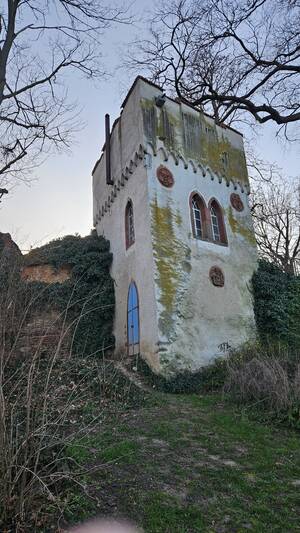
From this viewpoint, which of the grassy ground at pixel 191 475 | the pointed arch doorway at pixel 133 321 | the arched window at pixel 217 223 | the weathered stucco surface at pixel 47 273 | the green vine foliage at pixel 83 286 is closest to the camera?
the grassy ground at pixel 191 475

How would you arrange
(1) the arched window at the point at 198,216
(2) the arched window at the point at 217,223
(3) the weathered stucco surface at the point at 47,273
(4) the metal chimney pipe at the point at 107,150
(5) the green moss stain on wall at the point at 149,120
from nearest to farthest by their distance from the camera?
1. (5) the green moss stain on wall at the point at 149,120
2. (1) the arched window at the point at 198,216
3. (2) the arched window at the point at 217,223
4. (3) the weathered stucco surface at the point at 47,273
5. (4) the metal chimney pipe at the point at 107,150

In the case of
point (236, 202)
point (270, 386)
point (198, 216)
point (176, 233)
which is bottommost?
point (270, 386)

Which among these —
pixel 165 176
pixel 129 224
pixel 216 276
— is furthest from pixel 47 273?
pixel 216 276

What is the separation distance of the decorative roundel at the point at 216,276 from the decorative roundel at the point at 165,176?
Result: 2.93 metres

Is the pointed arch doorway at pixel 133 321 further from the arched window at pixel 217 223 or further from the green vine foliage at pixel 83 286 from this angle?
the arched window at pixel 217 223

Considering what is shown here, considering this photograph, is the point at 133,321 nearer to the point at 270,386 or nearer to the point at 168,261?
the point at 168,261

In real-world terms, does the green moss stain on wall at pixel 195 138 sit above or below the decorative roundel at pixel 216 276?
above

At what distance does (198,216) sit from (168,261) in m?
2.46

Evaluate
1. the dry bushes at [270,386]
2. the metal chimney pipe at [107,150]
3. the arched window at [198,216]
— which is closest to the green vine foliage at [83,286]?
the metal chimney pipe at [107,150]

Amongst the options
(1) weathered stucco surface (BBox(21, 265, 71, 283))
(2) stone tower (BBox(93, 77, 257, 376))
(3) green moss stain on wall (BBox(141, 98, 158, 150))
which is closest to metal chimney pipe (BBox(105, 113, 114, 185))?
(2) stone tower (BBox(93, 77, 257, 376))

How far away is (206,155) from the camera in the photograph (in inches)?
506

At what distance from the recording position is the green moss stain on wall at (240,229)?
1279 centimetres

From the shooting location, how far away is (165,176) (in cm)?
1133

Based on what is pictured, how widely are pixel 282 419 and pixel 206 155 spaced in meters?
9.28
